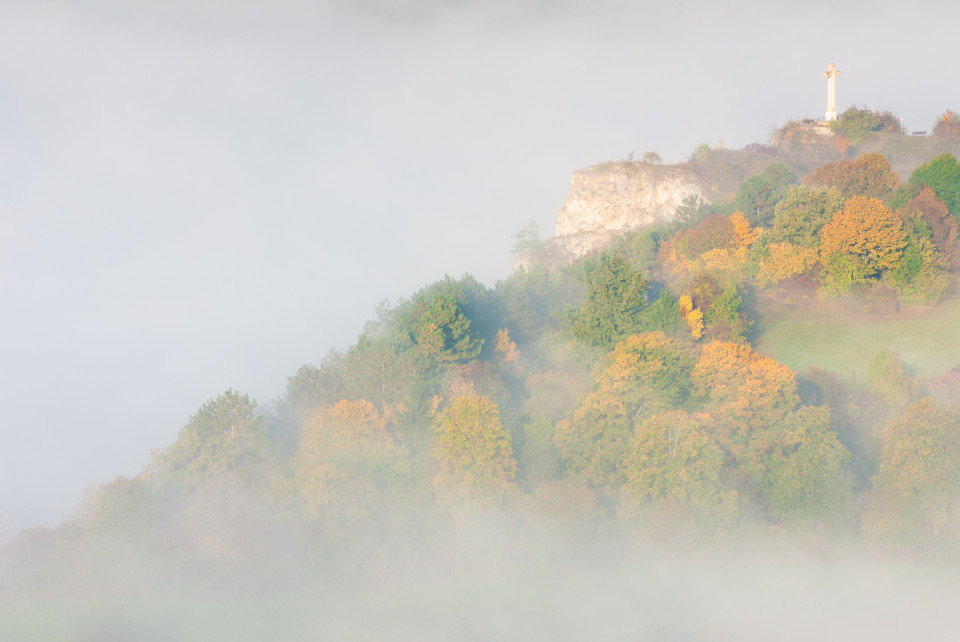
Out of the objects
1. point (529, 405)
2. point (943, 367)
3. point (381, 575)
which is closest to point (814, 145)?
point (943, 367)

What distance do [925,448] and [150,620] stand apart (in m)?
46.0

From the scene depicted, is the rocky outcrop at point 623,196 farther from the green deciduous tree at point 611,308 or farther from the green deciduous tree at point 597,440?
the green deciduous tree at point 597,440

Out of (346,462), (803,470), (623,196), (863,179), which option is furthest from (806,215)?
(623,196)

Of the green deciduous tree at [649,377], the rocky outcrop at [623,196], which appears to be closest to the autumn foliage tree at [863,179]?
the green deciduous tree at [649,377]

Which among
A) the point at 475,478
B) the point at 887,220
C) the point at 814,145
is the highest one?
the point at 814,145

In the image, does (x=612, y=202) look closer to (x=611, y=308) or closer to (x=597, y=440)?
(x=611, y=308)

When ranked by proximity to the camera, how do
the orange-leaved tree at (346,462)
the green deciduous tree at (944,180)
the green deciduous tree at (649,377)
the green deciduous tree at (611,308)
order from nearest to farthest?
the orange-leaved tree at (346,462), the green deciduous tree at (649,377), the green deciduous tree at (611,308), the green deciduous tree at (944,180)

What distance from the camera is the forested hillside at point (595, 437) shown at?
55156 millimetres

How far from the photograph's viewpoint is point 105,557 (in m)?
59.1

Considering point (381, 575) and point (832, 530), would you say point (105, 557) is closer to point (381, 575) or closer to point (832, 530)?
point (381, 575)

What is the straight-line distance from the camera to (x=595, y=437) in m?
60.9

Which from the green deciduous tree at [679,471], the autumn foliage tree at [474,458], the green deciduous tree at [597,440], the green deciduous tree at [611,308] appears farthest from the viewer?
the green deciduous tree at [611,308]

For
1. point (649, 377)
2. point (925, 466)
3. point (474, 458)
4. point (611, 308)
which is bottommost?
point (474, 458)

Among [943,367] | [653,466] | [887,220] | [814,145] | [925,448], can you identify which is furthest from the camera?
[814,145]
